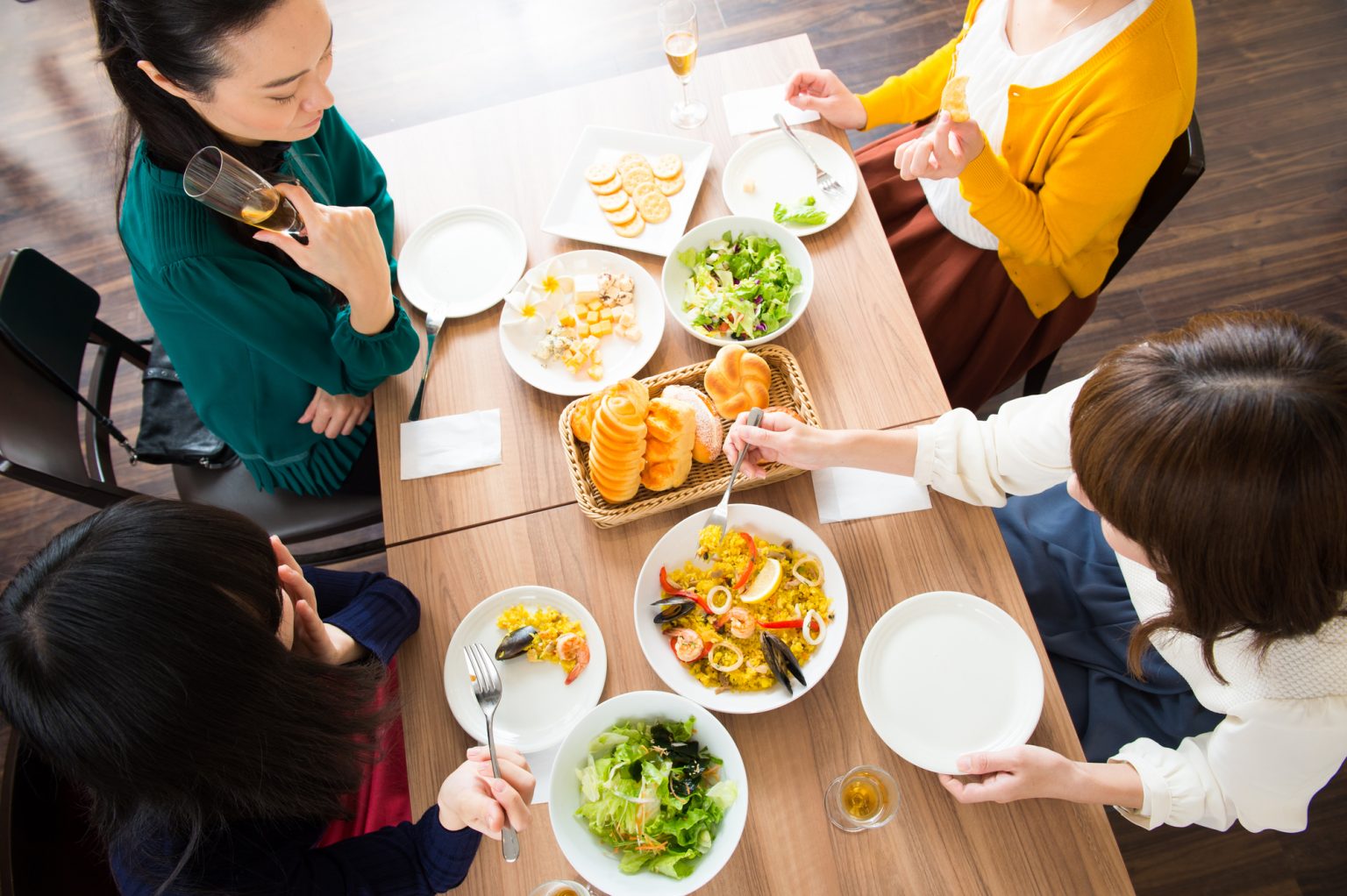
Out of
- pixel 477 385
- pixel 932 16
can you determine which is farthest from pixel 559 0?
pixel 477 385

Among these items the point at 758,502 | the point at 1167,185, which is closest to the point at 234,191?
the point at 758,502

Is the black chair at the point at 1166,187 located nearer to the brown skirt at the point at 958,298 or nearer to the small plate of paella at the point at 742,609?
the brown skirt at the point at 958,298

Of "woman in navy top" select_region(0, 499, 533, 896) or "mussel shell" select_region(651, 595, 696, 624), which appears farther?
"mussel shell" select_region(651, 595, 696, 624)

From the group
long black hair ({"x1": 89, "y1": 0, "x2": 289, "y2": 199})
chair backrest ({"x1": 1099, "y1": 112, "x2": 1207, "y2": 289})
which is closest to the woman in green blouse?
long black hair ({"x1": 89, "y1": 0, "x2": 289, "y2": 199})

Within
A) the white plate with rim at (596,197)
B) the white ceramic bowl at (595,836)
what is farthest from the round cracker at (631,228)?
the white ceramic bowl at (595,836)

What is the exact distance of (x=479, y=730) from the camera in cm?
141

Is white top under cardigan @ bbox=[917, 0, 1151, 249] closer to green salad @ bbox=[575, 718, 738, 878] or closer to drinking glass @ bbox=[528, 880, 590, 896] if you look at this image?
green salad @ bbox=[575, 718, 738, 878]

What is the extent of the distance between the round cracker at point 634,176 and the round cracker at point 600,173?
3cm

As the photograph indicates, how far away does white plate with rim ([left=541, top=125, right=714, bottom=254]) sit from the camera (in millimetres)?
1853

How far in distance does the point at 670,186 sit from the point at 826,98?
428mm

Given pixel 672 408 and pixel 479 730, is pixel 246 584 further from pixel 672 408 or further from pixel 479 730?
pixel 672 408

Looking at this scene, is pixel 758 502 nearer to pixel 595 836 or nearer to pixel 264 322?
pixel 595 836

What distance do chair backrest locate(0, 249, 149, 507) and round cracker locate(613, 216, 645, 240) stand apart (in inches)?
47.6

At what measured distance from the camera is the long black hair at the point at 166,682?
1.04m
